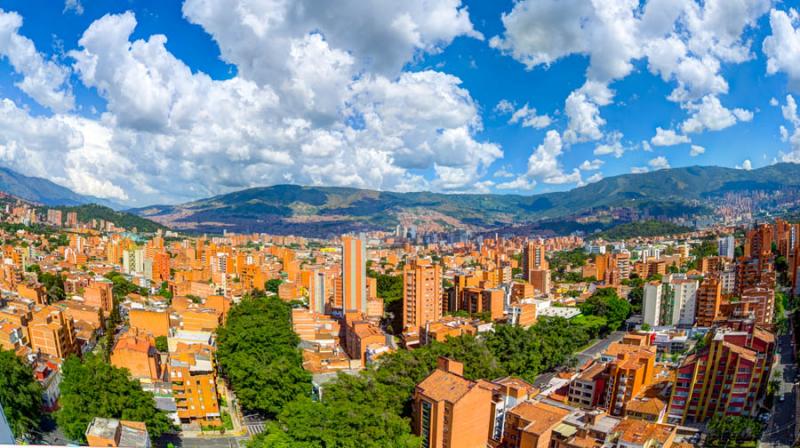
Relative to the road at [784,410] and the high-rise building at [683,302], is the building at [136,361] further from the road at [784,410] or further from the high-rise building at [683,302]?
the high-rise building at [683,302]

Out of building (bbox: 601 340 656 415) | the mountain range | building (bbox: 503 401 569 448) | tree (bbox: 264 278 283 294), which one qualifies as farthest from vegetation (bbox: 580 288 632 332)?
the mountain range

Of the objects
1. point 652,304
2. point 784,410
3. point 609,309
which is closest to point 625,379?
point 784,410

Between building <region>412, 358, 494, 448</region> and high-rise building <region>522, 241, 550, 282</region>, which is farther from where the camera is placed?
high-rise building <region>522, 241, 550, 282</region>

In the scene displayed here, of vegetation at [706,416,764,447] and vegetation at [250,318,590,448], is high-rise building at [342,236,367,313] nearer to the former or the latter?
vegetation at [250,318,590,448]

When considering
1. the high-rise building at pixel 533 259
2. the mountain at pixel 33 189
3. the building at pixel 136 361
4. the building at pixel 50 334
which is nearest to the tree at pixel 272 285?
the building at pixel 50 334

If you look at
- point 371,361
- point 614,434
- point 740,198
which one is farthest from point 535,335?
point 740,198
